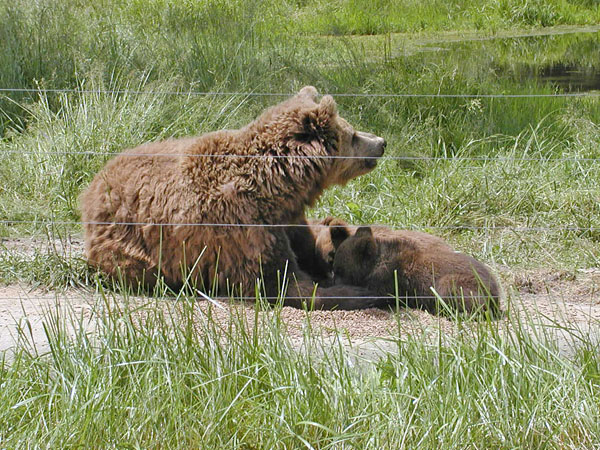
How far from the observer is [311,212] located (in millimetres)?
7902

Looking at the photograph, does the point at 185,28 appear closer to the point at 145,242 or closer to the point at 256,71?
the point at 256,71

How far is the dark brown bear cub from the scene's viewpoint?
5.96 m

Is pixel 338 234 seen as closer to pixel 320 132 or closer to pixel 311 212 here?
pixel 320 132

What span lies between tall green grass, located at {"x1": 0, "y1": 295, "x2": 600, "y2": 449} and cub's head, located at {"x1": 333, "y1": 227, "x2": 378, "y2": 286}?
1.73 m

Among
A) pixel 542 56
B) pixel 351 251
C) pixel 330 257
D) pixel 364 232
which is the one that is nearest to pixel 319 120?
pixel 364 232

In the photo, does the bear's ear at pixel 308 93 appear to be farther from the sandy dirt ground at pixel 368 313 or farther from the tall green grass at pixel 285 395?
the tall green grass at pixel 285 395

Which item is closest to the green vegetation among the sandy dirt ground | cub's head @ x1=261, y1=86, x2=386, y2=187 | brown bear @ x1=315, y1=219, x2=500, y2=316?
the sandy dirt ground

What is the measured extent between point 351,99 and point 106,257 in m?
4.73

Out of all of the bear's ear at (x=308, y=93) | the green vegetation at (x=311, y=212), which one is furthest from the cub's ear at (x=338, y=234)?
the green vegetation at (x=311, y=212)

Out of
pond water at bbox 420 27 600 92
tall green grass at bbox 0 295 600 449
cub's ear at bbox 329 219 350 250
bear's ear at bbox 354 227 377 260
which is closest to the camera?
tall green grass at bbox 0 295 600 449

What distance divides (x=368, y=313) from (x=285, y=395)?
173 centimetres

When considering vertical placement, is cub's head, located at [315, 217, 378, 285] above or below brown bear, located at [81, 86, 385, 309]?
below

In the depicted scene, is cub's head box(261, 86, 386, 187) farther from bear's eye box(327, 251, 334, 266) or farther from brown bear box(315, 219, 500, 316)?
bear's eye box(327, 251, 334, 266)

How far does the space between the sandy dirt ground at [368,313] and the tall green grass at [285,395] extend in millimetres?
192
